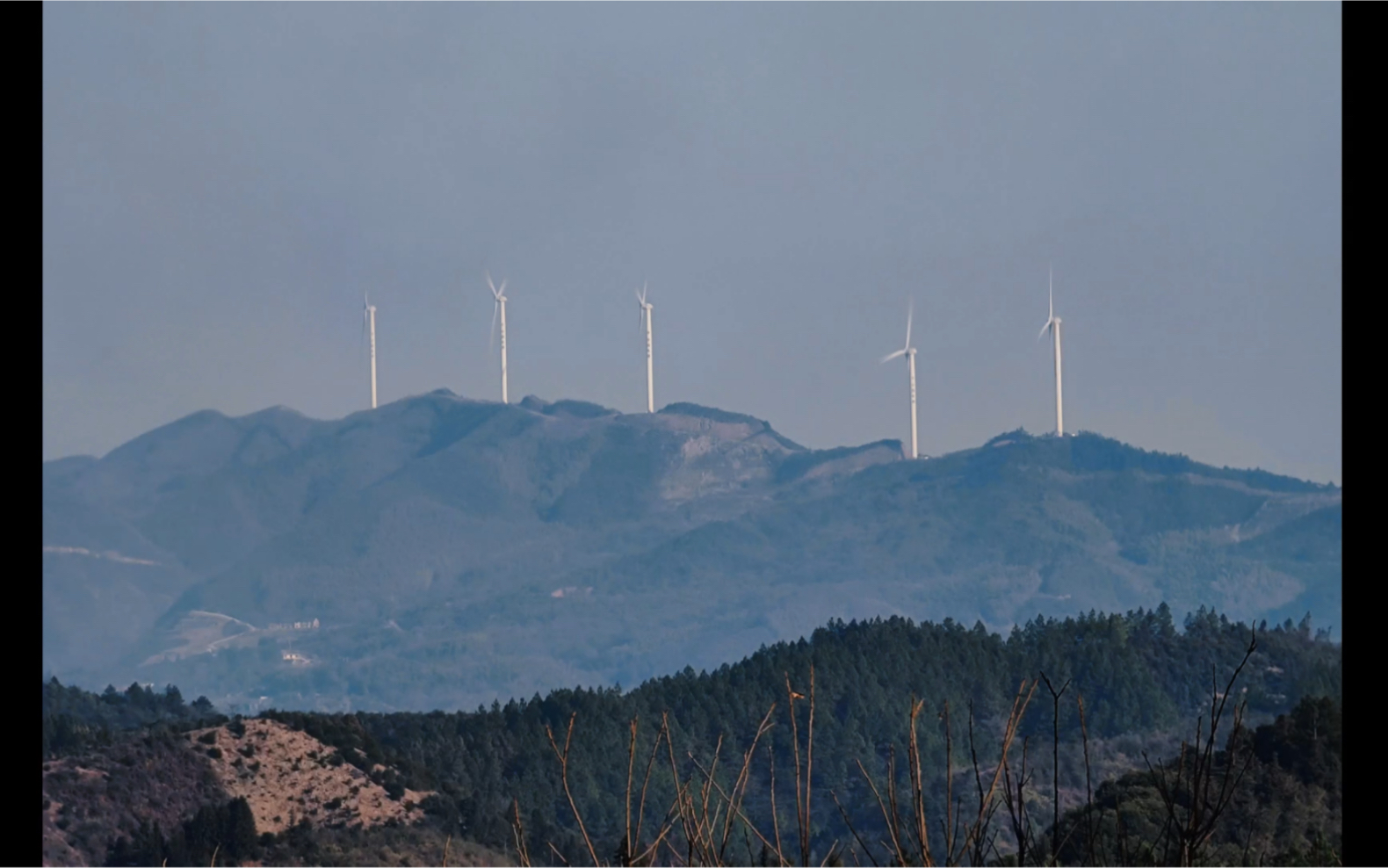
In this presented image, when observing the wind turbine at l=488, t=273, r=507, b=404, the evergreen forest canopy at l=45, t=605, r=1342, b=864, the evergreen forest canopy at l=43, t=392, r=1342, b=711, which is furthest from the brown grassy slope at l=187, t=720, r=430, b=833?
Answer: the evergreen forest canopy at l=43, t=392, r=1342, b=711

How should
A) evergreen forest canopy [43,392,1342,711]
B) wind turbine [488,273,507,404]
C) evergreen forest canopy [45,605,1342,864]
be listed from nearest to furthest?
1. evergreen forest canopy [45,605,1342,864]
2. wind turbine [488,273,507,404]
3. evergreen forest canopy [43,392,1342,711]

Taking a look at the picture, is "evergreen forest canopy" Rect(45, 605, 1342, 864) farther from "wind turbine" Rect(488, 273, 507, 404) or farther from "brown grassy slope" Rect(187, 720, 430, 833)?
"wind turbine" Rect(488, 273, 507, 404)

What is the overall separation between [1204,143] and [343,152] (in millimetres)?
29126

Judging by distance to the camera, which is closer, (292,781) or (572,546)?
(292,781)

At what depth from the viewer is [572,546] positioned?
54562 mm

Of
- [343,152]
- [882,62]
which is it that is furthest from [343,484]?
[882,62]

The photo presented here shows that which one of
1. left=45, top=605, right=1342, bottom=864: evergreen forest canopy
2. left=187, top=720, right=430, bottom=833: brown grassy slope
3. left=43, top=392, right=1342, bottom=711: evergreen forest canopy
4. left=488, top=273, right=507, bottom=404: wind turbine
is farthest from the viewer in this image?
left=43, top=392, right=1342, bottom=711: evergreen forest canopy

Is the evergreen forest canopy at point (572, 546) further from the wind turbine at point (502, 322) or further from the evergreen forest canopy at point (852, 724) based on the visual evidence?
the evergreen forest canopy at point (852, 724)

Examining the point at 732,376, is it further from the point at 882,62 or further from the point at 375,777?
the point at 375,777

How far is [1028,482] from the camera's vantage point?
169 feet

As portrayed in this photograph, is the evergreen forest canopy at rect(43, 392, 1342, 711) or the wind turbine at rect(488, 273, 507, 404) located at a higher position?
the wind turbine at rect(488, 273, 507, 404)

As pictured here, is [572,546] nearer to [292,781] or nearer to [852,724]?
[852,724]

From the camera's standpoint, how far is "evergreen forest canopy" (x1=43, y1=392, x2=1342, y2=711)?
153 ft

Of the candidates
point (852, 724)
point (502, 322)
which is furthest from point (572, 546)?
point (852, 724)
